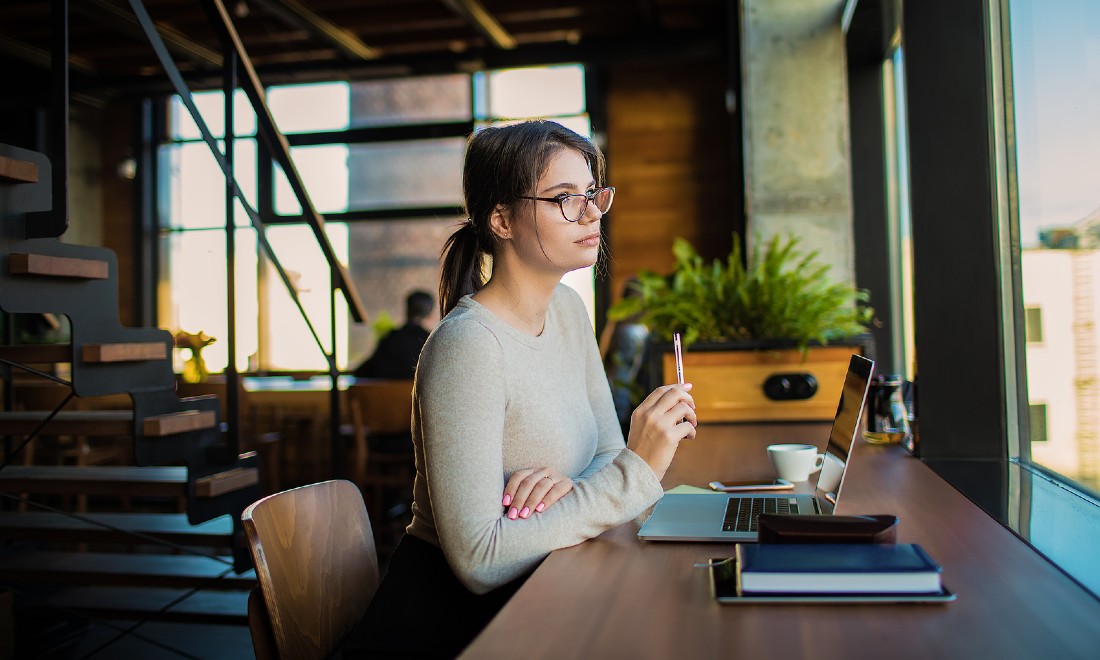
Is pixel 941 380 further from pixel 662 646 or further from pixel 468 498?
pixel 662 646

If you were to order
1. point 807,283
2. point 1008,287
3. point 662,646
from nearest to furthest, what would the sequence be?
point 662,646 → point 1008,287 → point 807,283

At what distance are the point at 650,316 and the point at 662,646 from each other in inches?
80.5

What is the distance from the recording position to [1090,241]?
141cm

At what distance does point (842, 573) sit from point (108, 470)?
113 inches

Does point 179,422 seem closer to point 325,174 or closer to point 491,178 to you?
point 491,178

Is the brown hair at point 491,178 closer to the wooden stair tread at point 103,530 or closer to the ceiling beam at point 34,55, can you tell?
the wooden stair tread at point 103,530

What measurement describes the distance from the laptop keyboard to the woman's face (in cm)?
47

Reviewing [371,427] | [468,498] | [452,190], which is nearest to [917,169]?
[468,498]

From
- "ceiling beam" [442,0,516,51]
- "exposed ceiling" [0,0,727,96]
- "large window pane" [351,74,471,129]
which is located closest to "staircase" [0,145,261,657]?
"exposed ceiling" [0,0,727,96]

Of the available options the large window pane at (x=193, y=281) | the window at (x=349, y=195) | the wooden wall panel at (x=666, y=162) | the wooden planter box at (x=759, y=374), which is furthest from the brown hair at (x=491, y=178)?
the large window pane at (x=193, y=281)

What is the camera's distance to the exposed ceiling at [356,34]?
6367 millimetres

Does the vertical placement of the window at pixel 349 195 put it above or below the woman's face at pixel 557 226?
above

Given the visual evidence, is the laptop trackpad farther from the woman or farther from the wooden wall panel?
the wooden wall panel

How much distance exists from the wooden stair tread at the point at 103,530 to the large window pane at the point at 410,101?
5075 mm
